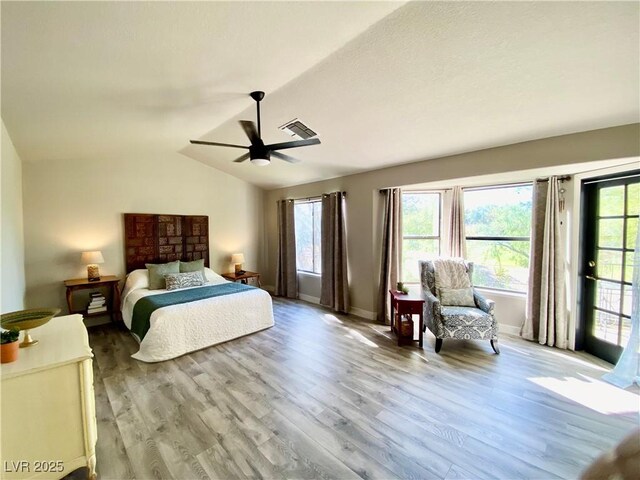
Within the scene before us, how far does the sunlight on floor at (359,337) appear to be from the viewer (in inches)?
127

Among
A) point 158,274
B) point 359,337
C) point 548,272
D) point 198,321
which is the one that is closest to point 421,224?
point 548,272

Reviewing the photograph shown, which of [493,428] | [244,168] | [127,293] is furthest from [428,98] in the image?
[127,293]

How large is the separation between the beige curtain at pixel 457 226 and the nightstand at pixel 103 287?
5.03 metres

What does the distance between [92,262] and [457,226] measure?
209 inches

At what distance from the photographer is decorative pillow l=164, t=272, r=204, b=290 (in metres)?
3.81

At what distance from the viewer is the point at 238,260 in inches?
204

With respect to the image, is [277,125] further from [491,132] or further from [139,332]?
[139,332]

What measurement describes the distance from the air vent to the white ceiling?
108 millimetres

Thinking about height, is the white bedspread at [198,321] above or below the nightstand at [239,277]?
below

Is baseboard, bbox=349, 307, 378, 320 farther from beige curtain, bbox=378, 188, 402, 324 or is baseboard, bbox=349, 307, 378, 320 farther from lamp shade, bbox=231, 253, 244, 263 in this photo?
lamp shade, bbox=231, 253, 244, 263

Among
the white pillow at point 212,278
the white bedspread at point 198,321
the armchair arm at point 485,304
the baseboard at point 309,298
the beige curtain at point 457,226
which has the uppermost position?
the beige curtain at point 457,226

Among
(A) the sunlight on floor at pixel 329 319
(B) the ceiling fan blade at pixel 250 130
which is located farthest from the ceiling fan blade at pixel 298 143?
(A) the sunlight on floor at pixel 329 319

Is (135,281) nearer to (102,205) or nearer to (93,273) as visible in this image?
(93,273)

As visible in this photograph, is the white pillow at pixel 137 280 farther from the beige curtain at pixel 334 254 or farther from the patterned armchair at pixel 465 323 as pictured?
the patterned armchair at pixel 465 323
